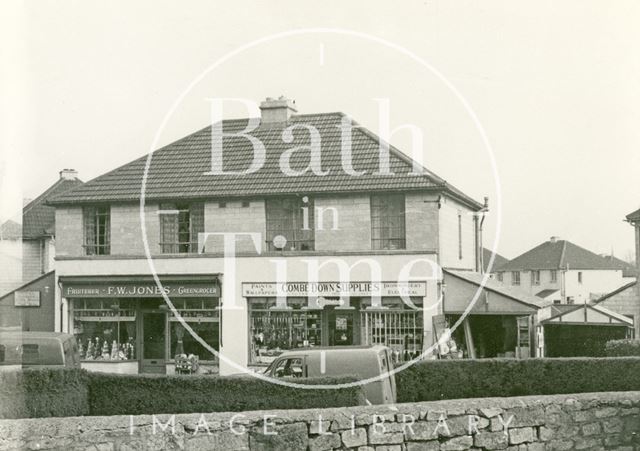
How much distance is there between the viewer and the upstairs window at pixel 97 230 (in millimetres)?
30172

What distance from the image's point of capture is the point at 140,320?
29.1 metres

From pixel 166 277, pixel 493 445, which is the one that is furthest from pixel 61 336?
pixel 493 445

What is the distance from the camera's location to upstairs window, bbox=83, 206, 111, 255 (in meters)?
30.2

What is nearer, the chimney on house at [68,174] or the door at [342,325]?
the door at [342,325]

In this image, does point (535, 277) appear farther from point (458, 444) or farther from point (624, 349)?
point (458, 444)

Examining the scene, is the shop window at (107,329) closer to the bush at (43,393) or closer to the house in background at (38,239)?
the house in background at (38,239)

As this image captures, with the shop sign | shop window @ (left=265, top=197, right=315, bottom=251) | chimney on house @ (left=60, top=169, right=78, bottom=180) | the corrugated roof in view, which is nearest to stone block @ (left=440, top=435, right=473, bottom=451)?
the corrugated roof

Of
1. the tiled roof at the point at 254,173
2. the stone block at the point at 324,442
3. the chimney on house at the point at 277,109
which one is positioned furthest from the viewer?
the chimney on house at the point at 277,109

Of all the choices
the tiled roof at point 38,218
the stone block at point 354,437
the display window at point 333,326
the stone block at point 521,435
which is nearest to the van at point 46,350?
the display window at point 333,326

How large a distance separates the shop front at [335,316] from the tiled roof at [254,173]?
3250mm

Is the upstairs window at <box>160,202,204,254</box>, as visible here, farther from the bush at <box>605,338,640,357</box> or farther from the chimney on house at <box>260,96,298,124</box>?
the bush at <box>605,338,640,357</box>

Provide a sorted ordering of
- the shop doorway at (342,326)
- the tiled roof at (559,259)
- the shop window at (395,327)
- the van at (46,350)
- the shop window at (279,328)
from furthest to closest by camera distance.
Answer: the tiled roof at (559,259)
the shop window at (279,328)
the shop doorway at (342,326)
the shop window at (395,327)
the van at (46,350)

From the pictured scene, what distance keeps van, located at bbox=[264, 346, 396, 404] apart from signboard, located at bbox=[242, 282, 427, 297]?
39.2ft

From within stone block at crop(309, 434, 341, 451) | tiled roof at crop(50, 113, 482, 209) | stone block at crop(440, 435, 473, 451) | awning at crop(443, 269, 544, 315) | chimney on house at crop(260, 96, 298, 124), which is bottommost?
stone block at crop(440, 435, 473, 451)
